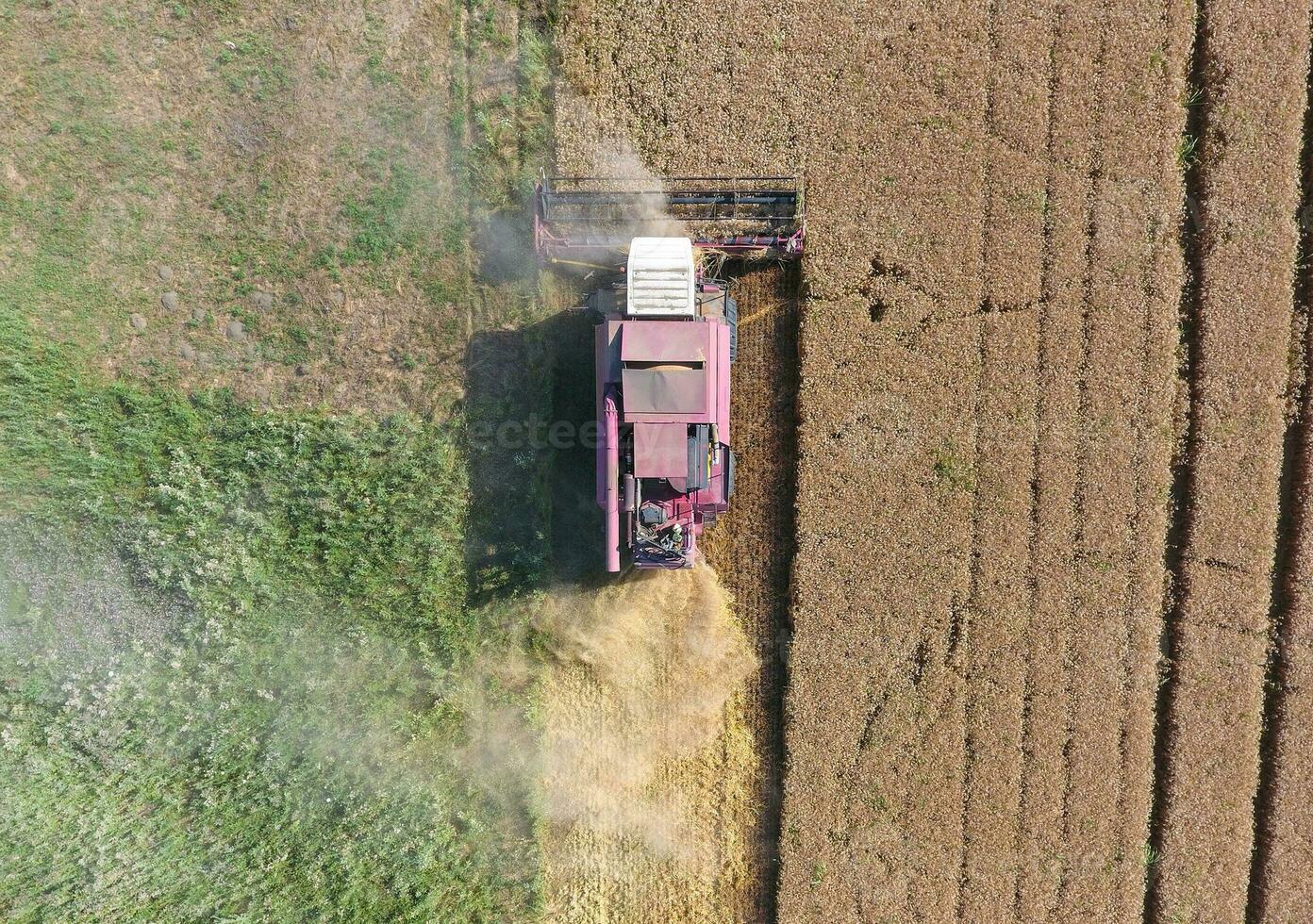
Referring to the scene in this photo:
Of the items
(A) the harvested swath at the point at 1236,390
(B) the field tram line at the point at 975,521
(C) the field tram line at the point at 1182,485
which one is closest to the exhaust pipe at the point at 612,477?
(B) the field tram line at the point at 975,521

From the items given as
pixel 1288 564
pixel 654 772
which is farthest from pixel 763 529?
pixel 1288 564

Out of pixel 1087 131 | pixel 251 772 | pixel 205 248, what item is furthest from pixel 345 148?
pixel 1087 131

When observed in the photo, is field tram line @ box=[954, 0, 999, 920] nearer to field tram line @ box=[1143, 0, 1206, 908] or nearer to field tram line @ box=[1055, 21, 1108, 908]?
field tram line @ box=[1055, 21, 1108, 908]

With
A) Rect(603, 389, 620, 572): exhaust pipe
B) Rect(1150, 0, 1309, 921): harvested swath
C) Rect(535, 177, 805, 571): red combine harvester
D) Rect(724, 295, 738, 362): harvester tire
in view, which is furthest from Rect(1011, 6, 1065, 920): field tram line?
Rect(603, 389, 620, 572): exhaust pipe

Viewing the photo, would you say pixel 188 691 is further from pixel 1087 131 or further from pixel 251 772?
pixel 1087 131

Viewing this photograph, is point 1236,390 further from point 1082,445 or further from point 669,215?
point 669,215

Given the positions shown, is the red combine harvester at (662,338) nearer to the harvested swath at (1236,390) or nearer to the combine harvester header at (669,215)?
the combine harvester header at (669,215)
